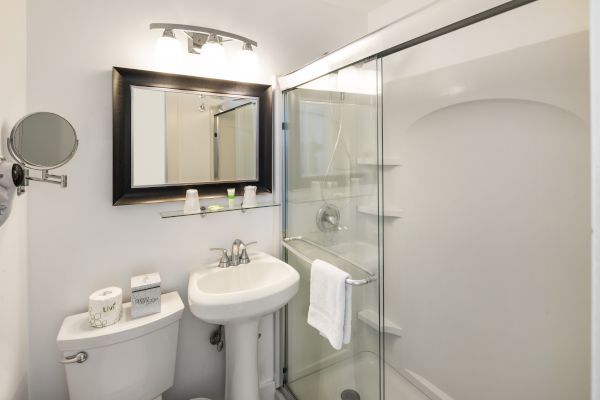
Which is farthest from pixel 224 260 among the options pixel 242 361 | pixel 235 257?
pixel 242 361

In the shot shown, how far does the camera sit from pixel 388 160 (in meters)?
1.86

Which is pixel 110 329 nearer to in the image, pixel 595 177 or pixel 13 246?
pixel 13 246

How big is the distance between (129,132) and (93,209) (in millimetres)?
393

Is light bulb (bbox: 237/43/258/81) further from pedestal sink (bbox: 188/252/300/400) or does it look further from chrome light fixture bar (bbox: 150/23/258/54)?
pedestal sink (bbox: 188/252/300/400)

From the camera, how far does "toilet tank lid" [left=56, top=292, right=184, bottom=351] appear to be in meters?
1.16

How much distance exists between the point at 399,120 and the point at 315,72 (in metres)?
0.64

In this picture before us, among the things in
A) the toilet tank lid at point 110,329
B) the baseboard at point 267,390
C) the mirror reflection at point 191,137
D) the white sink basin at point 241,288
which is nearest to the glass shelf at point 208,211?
the mirror reflection at point 191,137

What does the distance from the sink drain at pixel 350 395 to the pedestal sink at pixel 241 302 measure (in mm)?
455

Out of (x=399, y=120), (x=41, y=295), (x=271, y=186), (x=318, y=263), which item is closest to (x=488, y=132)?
(x=399, y=120)

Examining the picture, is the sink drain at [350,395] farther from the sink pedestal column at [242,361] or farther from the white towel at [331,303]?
the sink pedestal column at [242,361]

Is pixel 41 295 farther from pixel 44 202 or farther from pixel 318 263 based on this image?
pixel 318 263

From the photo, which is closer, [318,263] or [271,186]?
[318,263]

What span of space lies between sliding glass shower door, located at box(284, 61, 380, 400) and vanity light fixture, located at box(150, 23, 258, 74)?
32 centimetres

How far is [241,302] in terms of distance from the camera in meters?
1.24
